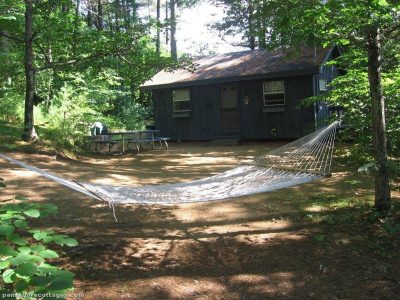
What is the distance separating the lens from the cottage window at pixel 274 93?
1261cm

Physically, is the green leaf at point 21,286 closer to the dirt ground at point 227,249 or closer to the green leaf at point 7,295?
the green leaf at point 7,295

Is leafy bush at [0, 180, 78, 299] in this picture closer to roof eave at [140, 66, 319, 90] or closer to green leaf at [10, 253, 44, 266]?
green leaf at [10, 253, 44, 266]

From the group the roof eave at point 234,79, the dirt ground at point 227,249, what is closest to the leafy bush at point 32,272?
the dirt ground at point 227,249

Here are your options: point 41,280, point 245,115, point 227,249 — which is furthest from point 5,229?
point 245,115

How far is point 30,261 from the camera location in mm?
1525

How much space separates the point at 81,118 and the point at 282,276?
925cm

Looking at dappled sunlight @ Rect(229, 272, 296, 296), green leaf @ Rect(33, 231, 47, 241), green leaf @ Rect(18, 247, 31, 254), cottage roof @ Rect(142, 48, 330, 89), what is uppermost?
cottage roof @ Rect(142, 48, 330, 89)

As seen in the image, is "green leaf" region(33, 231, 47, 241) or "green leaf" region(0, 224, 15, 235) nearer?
"green leaf" region(0, 224, 15, 235)

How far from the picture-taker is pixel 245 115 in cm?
1327

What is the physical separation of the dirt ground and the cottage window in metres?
6.85

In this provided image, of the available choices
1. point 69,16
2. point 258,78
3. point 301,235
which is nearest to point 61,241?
point 301,235

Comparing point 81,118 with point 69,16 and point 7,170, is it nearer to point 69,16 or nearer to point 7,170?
point 69,16

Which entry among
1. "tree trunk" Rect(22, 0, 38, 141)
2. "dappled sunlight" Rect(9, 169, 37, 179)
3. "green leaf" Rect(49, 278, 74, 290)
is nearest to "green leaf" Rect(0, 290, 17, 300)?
"green leaf" Rect(49, 278, 74, 290)

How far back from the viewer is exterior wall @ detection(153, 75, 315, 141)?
12227mm
